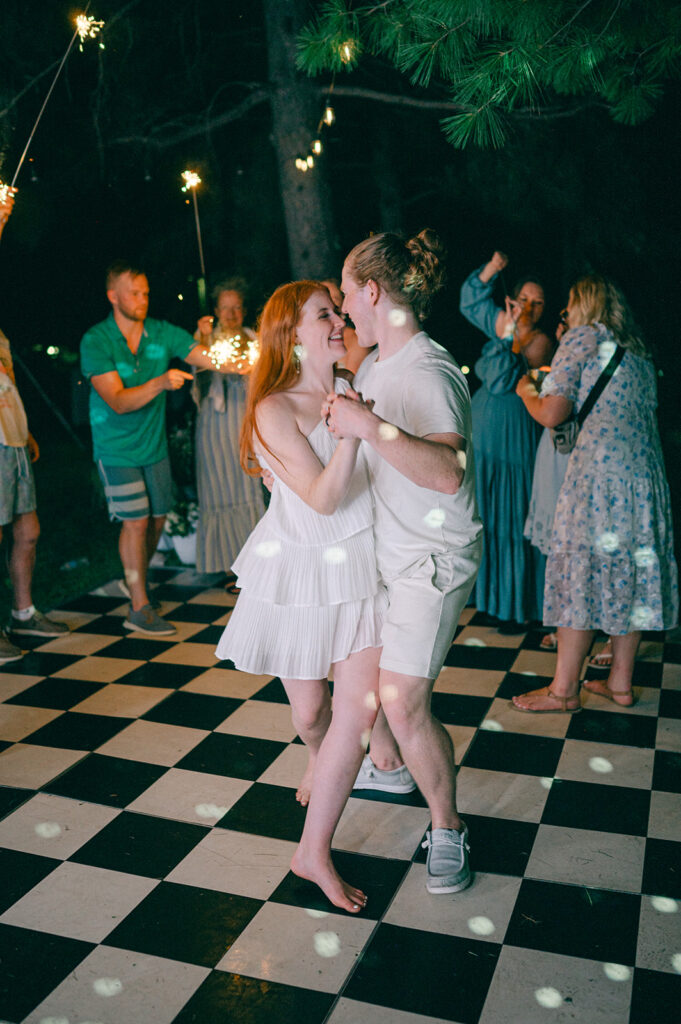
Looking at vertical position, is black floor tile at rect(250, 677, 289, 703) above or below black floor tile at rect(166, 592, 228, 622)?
below

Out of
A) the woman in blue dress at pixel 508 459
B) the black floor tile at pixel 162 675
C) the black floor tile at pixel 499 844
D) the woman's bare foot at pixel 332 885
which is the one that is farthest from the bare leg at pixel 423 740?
the woman in blue dress at pixel 508 459

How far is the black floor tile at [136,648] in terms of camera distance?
3639 millimetres

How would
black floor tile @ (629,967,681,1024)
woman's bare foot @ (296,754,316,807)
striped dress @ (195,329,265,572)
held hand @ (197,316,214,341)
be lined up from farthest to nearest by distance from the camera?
striped dress @ (195,329,265,572), held hand @ (197,316,214,341), woman's bare foot @ (296,754,316,807), black floor tile @ (629,967,681,1024)

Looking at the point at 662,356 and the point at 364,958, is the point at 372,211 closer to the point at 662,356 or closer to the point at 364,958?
the point at 662,356

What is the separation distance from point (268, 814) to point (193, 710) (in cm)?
76

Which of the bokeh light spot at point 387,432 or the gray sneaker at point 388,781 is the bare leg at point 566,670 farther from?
the bokeh light spot at point 387,432

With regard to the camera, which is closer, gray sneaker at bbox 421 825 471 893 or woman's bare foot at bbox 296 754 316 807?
gray sneaker at bbox 421 825 471 893

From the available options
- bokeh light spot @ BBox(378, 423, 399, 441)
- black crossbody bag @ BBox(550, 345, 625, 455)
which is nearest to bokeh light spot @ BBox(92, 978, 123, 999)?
bokeh light spot @ BBox(378, 423, 399, 441)

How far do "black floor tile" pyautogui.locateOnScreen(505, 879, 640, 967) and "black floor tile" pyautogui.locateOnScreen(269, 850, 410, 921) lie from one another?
0.30 metres

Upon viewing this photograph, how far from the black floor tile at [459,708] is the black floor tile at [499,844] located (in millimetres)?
600

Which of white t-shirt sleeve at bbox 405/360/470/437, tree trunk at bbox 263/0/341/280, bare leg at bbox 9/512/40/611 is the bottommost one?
bare leg at bbox 9/512/40/611

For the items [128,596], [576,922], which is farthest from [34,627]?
[576,922]

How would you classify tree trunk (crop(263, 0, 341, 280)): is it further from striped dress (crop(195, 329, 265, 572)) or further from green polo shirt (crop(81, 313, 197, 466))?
green polo shirt (crop(81, 313, 197, 466))

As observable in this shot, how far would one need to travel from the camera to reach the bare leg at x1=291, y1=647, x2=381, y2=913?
6.57 ft
